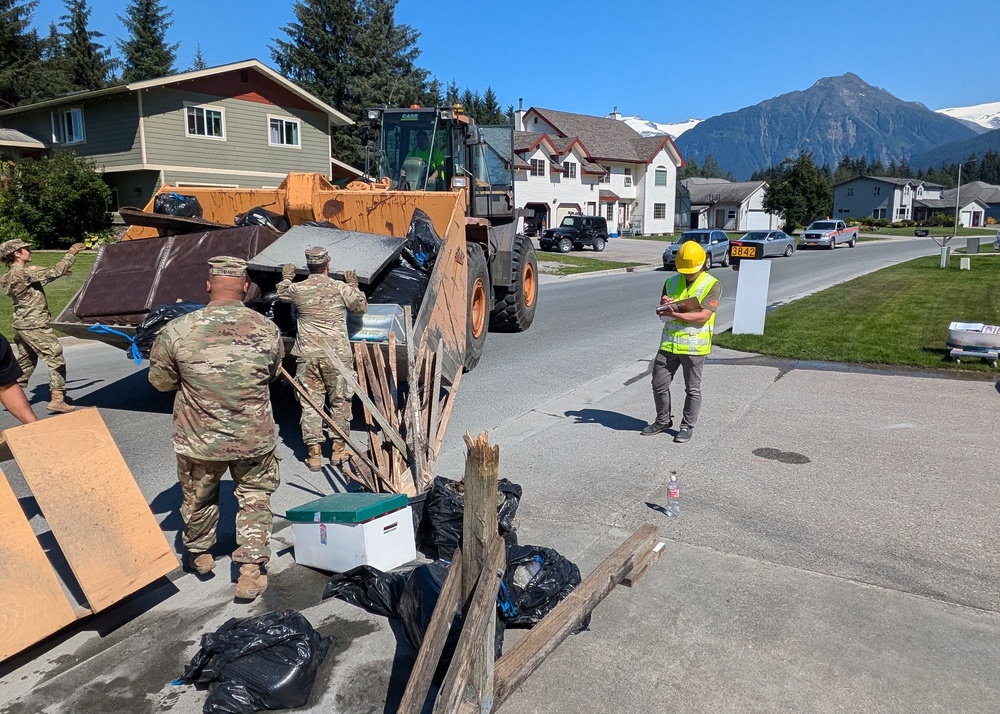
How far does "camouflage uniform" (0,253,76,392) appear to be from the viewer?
751 cm

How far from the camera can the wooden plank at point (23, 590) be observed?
11.2 feet

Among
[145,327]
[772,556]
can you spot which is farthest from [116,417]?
[772,556]

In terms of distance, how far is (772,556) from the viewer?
15.2 ft

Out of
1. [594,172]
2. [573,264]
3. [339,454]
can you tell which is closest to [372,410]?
[339,454]

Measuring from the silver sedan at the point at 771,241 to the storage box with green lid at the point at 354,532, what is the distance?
32.6m

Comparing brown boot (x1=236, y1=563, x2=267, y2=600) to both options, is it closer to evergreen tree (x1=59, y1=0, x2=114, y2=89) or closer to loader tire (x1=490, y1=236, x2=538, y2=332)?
loader tire (x1=490, y1=236, x2=538, y2=332)

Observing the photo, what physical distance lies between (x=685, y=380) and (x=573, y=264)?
2277cm

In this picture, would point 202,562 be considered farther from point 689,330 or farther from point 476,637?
point 689,330

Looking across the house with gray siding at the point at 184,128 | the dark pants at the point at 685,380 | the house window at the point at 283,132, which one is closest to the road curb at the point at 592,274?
the house with gray siding at the point at 184,128

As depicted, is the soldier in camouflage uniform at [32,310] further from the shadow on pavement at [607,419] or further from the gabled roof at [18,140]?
the gabled roof at [18,140]

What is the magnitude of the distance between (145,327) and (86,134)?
2557cm

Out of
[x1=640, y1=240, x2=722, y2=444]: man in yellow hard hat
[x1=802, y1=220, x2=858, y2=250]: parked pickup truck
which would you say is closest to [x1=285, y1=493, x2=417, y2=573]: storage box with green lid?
[x1=640, y1=240, x2=722, y2=444]: man in yellow hard hat

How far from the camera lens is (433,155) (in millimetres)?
11062

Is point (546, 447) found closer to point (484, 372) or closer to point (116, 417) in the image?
point (484, 372)
